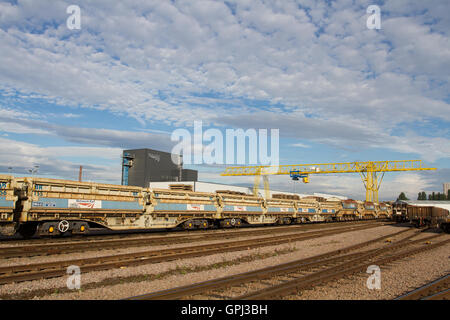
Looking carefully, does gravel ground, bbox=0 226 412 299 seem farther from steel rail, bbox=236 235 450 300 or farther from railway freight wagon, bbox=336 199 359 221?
railway freight wagon, bbox=336 199 359 221

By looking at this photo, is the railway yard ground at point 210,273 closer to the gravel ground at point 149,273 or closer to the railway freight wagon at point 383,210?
the gravel ground at point 149,273

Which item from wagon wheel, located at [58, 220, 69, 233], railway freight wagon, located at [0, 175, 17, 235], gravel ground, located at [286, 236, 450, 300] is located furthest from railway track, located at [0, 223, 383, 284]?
gravel ground, located at [286, 236, 450, 300]

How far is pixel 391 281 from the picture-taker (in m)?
9.70

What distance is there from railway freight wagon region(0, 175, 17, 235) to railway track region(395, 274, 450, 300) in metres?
15.3

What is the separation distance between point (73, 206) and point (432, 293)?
15811 mm

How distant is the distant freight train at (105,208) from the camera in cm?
1534

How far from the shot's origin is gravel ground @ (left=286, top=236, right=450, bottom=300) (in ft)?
26.3

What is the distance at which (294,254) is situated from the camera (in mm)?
14672

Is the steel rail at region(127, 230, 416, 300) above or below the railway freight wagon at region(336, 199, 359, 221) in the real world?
above

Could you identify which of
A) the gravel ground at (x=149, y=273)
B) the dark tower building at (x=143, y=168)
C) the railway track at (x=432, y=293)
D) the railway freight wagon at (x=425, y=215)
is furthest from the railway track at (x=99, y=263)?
the dark tower building at (x=143, y=168)

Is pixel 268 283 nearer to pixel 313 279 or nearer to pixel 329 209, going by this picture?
pixel 313 279

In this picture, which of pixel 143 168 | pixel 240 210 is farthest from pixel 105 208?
pixel 143 168
